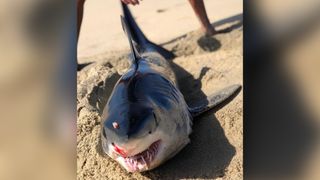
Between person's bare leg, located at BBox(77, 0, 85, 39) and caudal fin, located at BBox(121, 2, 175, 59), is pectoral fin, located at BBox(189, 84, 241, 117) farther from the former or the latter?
person's bare leg, located at BBox(77, 0, 85, 39)

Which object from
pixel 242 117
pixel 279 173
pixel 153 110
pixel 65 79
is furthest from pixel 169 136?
pixel 65 79

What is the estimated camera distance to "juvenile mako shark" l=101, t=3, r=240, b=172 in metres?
2.04

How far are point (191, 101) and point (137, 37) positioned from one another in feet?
1.53

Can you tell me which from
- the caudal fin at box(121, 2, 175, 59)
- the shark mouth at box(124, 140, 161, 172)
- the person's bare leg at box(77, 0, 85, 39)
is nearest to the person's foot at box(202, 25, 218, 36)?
the caudal fin at box(121, 2, 175, 59)

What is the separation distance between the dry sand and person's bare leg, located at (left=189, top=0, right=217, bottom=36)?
68 mm

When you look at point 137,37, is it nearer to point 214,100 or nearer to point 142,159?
point 214,100

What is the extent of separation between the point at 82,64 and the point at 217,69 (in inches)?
28.1

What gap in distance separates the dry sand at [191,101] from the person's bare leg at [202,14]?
0.07m

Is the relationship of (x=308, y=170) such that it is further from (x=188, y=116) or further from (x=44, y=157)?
(x=44, y=157)

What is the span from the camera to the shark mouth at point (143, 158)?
2121 millimetres

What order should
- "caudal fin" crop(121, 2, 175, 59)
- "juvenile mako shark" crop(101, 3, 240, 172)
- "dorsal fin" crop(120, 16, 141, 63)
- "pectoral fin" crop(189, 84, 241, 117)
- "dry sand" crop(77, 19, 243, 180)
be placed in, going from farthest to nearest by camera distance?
"caudal fin" crop(121, 2, 175, 59) < "dorsal fin" crop(120, 16, 141, 63) < "pectoral fin" crop(189, 84, 241, 117) < "dry sand" crop(77, 19, 243, 180) < "juvenile mako shark" crop(101, 3, 240, 172)

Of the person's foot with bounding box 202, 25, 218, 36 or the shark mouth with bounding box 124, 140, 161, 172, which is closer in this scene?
the shark mouth with bounding box 124, 140, 161, 172

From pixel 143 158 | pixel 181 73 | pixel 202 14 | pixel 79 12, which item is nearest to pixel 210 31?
pixel 202 14

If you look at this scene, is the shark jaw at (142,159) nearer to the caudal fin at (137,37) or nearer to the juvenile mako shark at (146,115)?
the juvenile mako shark at (146,115)
